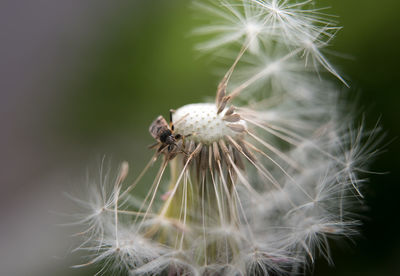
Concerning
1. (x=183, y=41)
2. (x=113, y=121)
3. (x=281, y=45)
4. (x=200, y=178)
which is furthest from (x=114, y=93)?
(x=200, y=178)

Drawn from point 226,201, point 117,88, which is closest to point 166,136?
point 226,201

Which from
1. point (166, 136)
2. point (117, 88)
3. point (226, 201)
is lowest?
point (226, 201)

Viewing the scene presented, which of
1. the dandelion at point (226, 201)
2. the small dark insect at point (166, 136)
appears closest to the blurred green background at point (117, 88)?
the dandelion at point (226, 201)

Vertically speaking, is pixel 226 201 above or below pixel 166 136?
below

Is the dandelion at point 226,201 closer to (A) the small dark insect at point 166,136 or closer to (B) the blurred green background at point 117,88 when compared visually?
(A) the small dark insect at point 166,136

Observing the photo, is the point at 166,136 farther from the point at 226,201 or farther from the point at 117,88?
the point at 117,88

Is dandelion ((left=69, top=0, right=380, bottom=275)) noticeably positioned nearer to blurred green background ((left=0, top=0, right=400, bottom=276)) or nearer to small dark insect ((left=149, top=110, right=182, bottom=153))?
small dark insect ((left=149, top=110, right=182, bottom=153))

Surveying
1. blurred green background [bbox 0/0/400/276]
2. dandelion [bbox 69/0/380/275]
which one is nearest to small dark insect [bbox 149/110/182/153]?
dandelion [bbox 69/0/380/275]

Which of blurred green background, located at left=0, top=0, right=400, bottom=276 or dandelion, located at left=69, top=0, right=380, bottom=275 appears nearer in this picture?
dandelion, located at left=69, top=0, right=380, bottom=275

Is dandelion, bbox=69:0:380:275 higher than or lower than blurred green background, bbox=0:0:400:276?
lower
